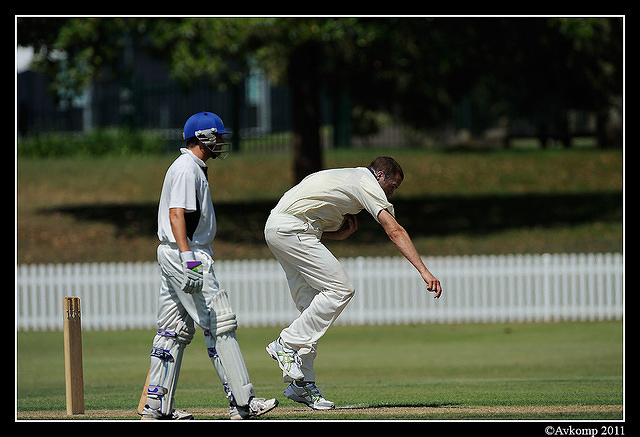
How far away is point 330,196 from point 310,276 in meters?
0.59

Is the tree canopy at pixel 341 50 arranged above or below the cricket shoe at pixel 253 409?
above

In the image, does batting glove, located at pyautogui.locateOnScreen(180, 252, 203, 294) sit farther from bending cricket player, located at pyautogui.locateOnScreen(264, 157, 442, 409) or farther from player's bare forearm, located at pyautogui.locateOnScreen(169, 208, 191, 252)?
bending cricket player, located at pyautogui.locateOnScreen(264, 157, 442, 409)

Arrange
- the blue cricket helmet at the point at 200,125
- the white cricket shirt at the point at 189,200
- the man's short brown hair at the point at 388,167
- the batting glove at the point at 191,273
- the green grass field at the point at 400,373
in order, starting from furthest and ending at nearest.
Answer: the green grass field at the point at 400,373
the man's short brown hair at the point at 388,167
the blue cricket helmet at the point at 200,125
the white cricket shirt at the point at 189,200
the batting glove at the point at 191,273

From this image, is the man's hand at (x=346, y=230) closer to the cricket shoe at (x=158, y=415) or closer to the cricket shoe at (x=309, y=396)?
the cricket shoe at (x=309, y=396)

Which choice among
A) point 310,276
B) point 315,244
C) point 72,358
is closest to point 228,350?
point 310,276

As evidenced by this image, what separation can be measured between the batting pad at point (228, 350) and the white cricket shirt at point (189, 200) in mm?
445

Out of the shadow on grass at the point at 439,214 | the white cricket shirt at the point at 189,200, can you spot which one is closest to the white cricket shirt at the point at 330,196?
the white cricket shirt at the point at 189,200

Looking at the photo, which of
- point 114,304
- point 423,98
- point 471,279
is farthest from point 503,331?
point 423,98

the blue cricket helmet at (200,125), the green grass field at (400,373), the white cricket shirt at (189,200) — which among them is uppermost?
the blue cricket helmet at (200,125)

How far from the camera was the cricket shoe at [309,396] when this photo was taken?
7523 millimetres

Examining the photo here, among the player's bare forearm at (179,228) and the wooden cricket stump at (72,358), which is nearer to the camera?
the player's bare forearm at (179,228)

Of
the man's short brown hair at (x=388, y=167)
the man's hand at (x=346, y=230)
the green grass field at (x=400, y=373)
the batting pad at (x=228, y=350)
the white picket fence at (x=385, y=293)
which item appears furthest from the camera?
the white picket fence at (x=385, y=293)

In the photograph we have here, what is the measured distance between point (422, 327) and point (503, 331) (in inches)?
53.2

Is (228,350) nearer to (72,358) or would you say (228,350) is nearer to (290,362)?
(290,362)
